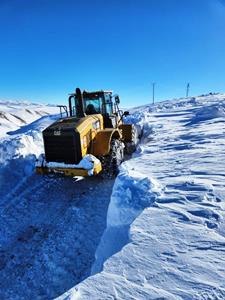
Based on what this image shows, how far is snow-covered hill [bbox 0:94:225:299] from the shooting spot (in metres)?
2.59

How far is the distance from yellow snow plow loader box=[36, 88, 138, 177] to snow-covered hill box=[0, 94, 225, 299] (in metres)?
0.70

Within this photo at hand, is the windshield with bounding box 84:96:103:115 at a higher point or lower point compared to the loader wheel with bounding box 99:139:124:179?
higher

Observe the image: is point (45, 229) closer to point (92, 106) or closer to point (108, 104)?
point (92, 106)

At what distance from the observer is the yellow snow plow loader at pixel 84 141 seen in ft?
22.2

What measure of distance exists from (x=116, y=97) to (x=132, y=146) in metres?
2.60

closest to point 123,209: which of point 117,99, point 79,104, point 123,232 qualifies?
point 123,232

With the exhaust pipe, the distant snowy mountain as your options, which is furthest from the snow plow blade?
the distant snowy mountain

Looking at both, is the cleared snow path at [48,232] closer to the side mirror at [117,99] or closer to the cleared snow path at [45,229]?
the cleared snow path at [45,229]

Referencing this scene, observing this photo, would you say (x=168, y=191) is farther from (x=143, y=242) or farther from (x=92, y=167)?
(x=92, y=167)

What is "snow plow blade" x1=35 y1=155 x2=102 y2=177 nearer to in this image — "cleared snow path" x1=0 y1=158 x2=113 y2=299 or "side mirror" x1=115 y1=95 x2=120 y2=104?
"cleared snow path" x1=0 y1=158 x2=113 y2=299

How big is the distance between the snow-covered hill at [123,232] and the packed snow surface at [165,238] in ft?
0.04

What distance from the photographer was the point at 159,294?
2.36 m

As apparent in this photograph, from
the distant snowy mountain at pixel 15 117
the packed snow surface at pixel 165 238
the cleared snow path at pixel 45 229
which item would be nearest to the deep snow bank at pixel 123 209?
the packed snow surface at pixel 165 238

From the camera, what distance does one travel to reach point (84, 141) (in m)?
7.03
